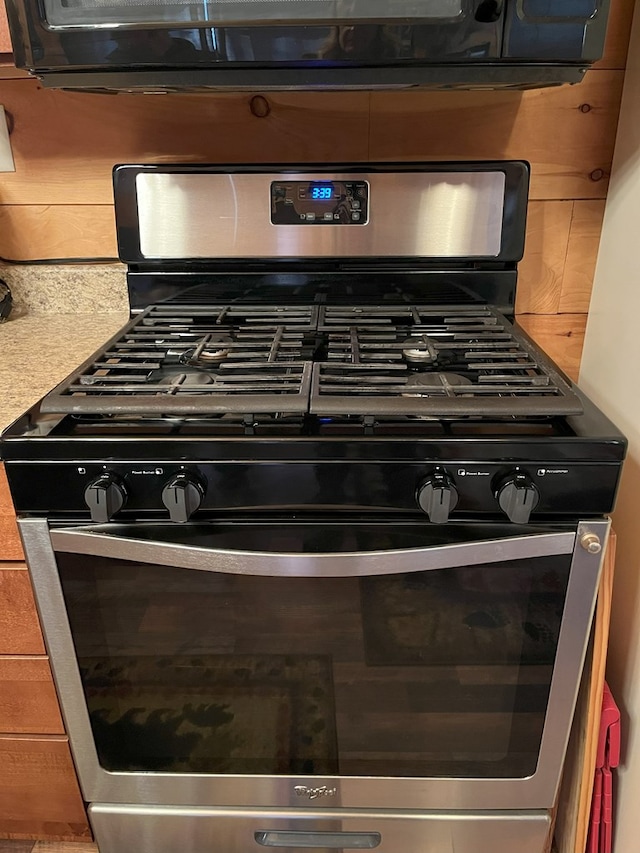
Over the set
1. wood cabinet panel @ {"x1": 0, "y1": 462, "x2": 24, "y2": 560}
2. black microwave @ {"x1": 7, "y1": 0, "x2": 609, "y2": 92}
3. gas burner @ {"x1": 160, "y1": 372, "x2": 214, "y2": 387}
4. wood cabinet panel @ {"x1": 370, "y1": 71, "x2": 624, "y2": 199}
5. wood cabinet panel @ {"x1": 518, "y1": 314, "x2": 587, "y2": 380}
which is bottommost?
wood cabinet panel @ {"x1": 0, "y1": 462, "x2": 24, "y2": 560}

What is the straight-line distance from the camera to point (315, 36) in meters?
0.81

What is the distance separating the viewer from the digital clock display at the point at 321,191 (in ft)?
3.55

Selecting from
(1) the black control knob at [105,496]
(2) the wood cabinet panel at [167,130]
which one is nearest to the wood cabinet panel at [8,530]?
(1) the black control knob at [105,496]

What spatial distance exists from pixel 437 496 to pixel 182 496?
29 centimetres

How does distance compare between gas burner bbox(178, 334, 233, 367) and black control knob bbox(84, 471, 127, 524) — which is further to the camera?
gas burner bbox(178, 334, 233, 367)

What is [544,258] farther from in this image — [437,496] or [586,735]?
[586,735]

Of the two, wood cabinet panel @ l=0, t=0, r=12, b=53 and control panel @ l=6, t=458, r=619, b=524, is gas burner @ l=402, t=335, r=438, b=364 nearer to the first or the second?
control panel @ l=6, t=458, r=619, b=524

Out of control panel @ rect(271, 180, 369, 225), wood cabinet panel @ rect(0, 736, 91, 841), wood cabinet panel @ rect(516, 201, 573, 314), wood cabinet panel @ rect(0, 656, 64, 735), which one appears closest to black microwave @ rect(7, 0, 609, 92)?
control panel @ rect(271, 180, 369, 225)

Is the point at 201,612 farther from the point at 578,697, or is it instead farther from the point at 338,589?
the point at 578,697

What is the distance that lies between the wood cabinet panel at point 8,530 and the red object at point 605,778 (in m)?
0.85

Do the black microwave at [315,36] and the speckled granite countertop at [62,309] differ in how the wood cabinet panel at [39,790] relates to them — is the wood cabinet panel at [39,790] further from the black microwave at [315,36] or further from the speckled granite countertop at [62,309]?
the black microwave at [315,36]

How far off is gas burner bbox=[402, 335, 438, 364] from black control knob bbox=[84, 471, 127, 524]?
1.42ft

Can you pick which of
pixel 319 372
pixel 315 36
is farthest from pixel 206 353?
pixel 315 36

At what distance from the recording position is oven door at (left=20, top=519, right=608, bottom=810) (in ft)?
2.54
